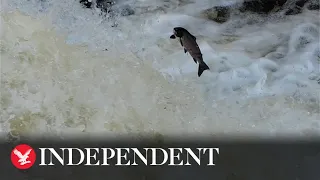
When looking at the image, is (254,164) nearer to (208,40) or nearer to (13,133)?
(208,40)

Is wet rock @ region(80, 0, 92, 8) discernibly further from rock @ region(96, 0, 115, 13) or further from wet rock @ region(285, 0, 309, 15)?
wet rock @ region(285, 0, 309, 15)

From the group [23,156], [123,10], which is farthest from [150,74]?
[23,156]

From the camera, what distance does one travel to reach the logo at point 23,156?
3.64 metres

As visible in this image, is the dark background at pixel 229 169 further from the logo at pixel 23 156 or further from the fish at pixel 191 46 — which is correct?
the fish at pixel 191 46

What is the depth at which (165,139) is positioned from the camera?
3.76m

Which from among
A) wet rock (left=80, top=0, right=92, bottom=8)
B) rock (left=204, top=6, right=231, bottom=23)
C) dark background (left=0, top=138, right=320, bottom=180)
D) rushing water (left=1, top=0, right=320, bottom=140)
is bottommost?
dark background (left=0, top=138, right=320, bottom=180)

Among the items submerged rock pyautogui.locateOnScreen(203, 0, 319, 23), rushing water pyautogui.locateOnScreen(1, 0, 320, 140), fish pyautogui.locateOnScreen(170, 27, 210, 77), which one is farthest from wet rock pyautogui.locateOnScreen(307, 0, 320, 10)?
fish pyautogui.locateOnScreen(170, 27, 210, 77)

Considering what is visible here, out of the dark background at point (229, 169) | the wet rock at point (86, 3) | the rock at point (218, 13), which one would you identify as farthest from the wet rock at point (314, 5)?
the wet rock at point (86, 3)

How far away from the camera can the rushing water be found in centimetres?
382

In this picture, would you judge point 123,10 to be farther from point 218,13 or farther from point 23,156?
point 23,156

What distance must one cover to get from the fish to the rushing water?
0.09 meters

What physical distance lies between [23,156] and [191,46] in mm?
1406

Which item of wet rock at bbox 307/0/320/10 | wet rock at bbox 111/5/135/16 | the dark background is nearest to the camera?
the dark background

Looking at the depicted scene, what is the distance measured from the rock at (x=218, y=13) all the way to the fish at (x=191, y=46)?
2.38 ft
